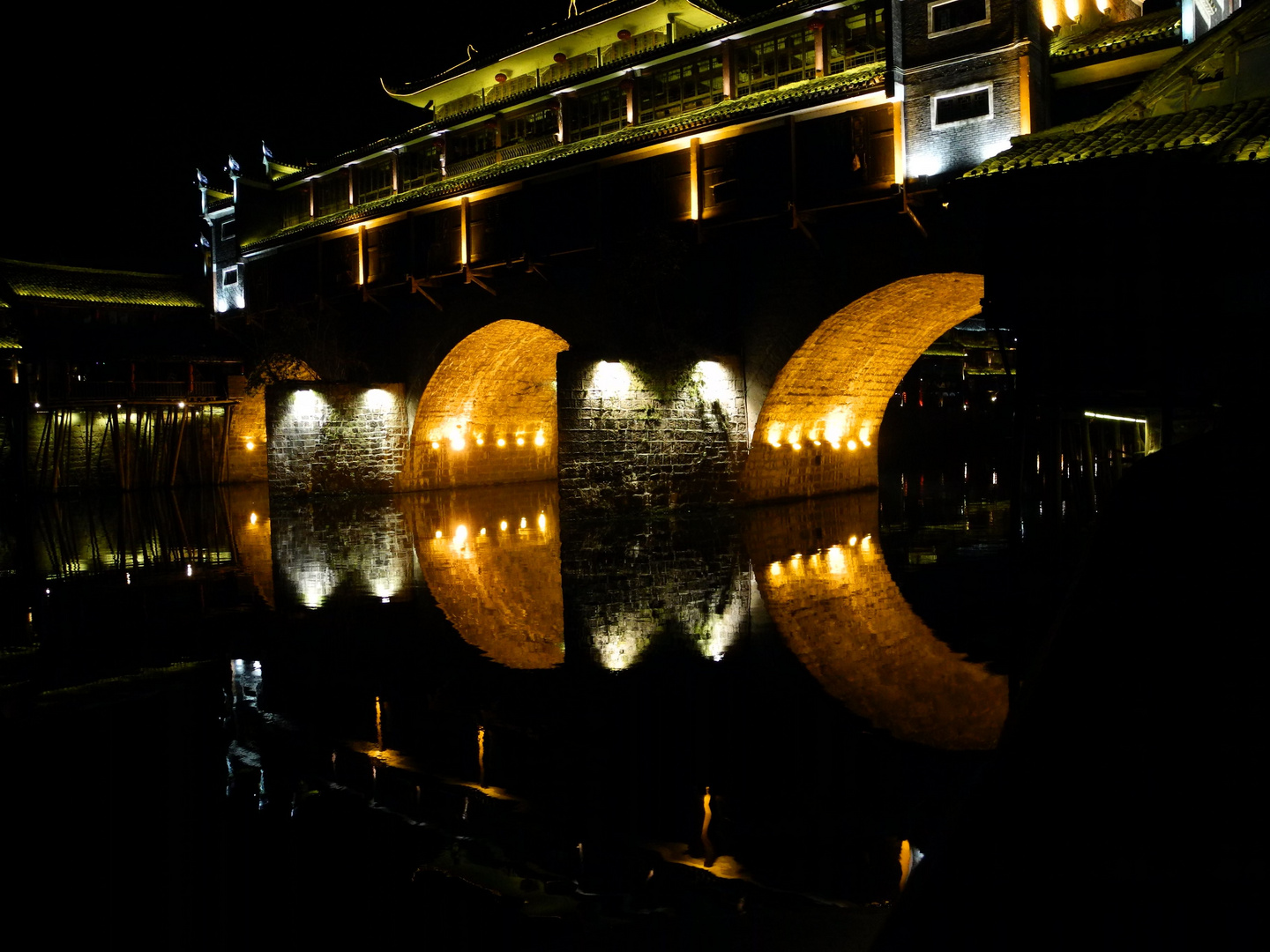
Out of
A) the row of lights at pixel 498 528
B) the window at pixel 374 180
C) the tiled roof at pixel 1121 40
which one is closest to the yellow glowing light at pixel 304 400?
the window at pixel 374 180

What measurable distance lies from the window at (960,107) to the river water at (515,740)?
706 cm

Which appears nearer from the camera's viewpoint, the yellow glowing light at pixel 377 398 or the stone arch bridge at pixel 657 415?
the stone arch bridge at pixel 657 415

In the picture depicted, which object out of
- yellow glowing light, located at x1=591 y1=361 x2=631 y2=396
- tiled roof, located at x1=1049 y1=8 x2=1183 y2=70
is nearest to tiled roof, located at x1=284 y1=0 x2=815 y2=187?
tiled roof, located at x1=1049 y1=8 x2=1183 y2=70

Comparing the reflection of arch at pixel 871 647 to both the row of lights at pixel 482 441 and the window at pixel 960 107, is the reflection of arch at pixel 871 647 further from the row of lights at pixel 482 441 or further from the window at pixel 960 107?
the row of lights at pixel 482 441

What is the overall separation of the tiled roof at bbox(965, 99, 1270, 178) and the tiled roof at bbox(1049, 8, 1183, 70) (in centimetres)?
440

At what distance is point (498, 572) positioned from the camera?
12055 millimetres

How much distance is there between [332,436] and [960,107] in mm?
15644

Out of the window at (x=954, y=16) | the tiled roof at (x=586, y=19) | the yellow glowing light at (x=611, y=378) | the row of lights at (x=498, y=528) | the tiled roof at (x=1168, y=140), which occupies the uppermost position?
the tiled roof at (x=586, y=19)

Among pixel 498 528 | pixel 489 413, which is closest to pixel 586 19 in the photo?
pixel 489 413

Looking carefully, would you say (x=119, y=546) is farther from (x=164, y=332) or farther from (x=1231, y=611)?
(x=164, y=332)

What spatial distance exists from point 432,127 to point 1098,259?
17839mm

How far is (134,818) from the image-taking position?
438 centimetres

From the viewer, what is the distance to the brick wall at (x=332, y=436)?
76.4 ft

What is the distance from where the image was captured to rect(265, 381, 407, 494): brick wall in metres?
23.3
